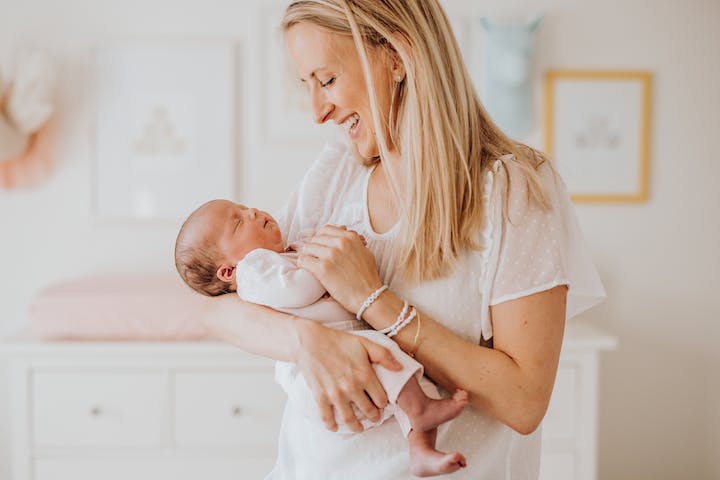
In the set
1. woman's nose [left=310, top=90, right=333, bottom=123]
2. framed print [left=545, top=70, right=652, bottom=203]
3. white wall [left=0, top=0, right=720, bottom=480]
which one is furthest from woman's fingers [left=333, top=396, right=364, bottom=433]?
framed print [left=545, top=70, right=652, bottom=203]

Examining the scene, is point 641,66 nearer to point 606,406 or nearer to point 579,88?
point 579,88

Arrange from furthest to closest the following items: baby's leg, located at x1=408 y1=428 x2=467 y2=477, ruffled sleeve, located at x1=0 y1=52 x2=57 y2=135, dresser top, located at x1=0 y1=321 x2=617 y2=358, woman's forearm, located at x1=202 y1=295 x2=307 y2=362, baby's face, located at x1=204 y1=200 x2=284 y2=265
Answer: ruffled sleeve, located at x1=0 y1=52 x2=57 y2=135, dresser top, located at x1=0 y1=321 x2=617 y2=358, baby's face, located at x1=204 y1=200 x2=284 y2=265, woman's forearm, located at x1=202 y1=295 x2=307 y2=362, baby's leg, located at x1=408 y1=428 x2=467 y2=477

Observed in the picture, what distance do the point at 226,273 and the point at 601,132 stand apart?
6.42 ft

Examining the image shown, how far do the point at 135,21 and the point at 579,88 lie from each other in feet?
5.43

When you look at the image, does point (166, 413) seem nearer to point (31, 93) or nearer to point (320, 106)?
point (31, 93)

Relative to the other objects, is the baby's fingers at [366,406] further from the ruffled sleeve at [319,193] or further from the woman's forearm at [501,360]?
the ruffled sleeve at [319,193]

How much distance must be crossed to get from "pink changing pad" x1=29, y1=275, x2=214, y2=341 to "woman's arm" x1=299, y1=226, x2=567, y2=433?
1.24m

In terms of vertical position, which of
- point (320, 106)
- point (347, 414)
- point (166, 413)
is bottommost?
point (166, 413)

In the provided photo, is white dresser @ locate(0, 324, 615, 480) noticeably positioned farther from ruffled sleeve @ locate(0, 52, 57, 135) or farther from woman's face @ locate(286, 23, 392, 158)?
woman's face @ locate(286, 23, 392, 158)

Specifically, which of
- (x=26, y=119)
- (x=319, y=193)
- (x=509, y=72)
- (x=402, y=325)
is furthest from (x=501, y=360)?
(x=26, y=119)

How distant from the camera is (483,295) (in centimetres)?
110

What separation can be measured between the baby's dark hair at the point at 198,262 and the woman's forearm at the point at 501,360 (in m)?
0.37

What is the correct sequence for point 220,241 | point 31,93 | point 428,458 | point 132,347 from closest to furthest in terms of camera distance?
point 428,458, point 220,241, point 132,347, point 31,93

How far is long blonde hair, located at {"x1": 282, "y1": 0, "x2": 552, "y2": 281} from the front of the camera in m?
1.10
